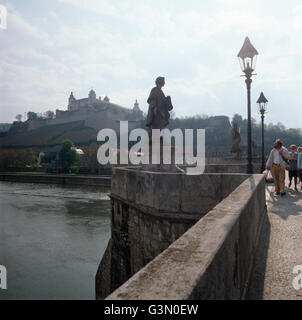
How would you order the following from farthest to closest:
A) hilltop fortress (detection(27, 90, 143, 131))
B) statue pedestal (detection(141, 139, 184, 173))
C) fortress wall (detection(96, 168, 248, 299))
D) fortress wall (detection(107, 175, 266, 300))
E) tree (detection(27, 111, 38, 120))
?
tree (detection(27, 111, 38, 120)) → hilltop fortress (detection(27, 90, 143, 131)) → statue pedestal (detection(141, 139, 184, 173)) → fortress wall (detection(96, 168, 248, 299)) → fortress wall (detection(107, 175, 266, 300))

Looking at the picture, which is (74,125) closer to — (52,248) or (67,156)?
(67,156)

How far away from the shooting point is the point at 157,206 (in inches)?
185

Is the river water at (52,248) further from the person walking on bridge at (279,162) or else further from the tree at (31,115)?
the tree at (31,115)

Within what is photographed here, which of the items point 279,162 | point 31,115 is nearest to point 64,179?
point 279,162

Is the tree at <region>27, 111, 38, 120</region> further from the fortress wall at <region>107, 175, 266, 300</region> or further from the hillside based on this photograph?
the fortress wall at <region>107, 175, 266, 300</region>

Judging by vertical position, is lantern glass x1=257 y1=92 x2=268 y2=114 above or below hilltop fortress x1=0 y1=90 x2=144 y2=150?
below

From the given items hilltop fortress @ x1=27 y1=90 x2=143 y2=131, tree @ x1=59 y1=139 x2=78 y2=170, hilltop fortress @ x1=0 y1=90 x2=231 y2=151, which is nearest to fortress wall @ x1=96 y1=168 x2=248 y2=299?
tree @ x1=59 y1=139 x2=78 y2=170

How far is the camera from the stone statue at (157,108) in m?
7.27

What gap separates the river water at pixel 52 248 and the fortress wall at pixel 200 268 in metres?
9.42

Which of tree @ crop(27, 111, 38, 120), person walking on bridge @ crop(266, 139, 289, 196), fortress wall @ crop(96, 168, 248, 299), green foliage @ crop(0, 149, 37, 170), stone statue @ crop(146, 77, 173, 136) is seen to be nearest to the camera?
fortress wall @ crop(96, 168, 248, 299)

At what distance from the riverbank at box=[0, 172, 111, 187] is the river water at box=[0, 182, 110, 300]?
54.4 feet

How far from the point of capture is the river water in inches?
418
